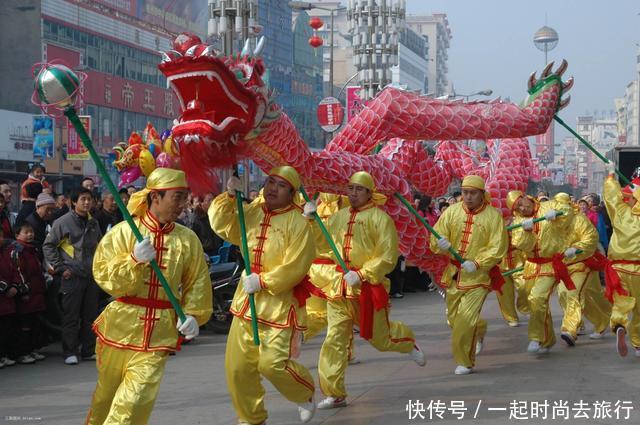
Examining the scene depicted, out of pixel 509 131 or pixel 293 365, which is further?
pixel 509 131

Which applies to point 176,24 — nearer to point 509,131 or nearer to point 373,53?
point 373,53

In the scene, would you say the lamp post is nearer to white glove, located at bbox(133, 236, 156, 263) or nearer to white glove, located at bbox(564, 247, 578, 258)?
white glove, located at bbox(564, 247, 578, 258)

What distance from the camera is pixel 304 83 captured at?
57.1 m

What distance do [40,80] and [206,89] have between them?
1360 millimetres

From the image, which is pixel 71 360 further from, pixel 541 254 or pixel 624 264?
pixel 624 264

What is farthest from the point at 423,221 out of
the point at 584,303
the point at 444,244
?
the point at 584,303

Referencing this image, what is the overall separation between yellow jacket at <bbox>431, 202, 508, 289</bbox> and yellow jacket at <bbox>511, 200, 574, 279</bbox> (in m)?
1.19

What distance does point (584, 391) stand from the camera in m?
7.35

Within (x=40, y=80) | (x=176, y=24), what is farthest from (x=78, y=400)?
(x=176, y=24)

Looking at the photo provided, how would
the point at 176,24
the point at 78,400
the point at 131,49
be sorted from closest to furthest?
the point at 78,400
the point at 131,49
the point at 176,24

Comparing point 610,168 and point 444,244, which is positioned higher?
point 610,168

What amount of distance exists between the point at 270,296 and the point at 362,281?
4.29 ft

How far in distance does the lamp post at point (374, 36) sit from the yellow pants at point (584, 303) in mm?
11713

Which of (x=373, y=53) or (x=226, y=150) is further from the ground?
(x=373, y=53)
